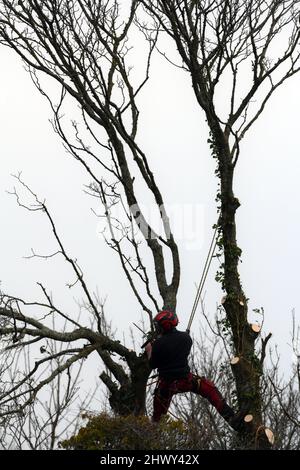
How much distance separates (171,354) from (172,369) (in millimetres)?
244

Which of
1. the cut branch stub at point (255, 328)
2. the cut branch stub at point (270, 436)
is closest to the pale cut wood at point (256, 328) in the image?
the cut branch stub at point (255, 328)

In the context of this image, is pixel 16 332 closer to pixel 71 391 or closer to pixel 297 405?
pixel 71 391

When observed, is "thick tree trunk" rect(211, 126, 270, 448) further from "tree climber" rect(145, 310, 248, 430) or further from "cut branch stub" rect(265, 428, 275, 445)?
"tree climber" rect(145, 310, 248, 430)

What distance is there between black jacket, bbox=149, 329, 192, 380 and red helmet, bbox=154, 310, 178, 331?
79 millimetres

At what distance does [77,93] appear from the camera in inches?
484

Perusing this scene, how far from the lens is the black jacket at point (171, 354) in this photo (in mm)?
10484

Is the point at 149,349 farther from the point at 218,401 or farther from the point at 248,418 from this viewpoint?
the point at 248,418

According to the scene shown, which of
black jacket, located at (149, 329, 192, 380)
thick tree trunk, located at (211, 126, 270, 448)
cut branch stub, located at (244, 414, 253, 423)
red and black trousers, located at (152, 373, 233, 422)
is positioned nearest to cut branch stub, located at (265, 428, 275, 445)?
thick tree trunk, located at (211, 126, 270, 448)

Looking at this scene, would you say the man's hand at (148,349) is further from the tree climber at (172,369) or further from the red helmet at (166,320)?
the red helmet at (166,320)

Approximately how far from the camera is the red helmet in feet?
34.6

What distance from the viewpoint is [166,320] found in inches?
416

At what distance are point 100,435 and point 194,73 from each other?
5430 mm

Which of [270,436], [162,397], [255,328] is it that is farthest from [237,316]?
[270,436]
